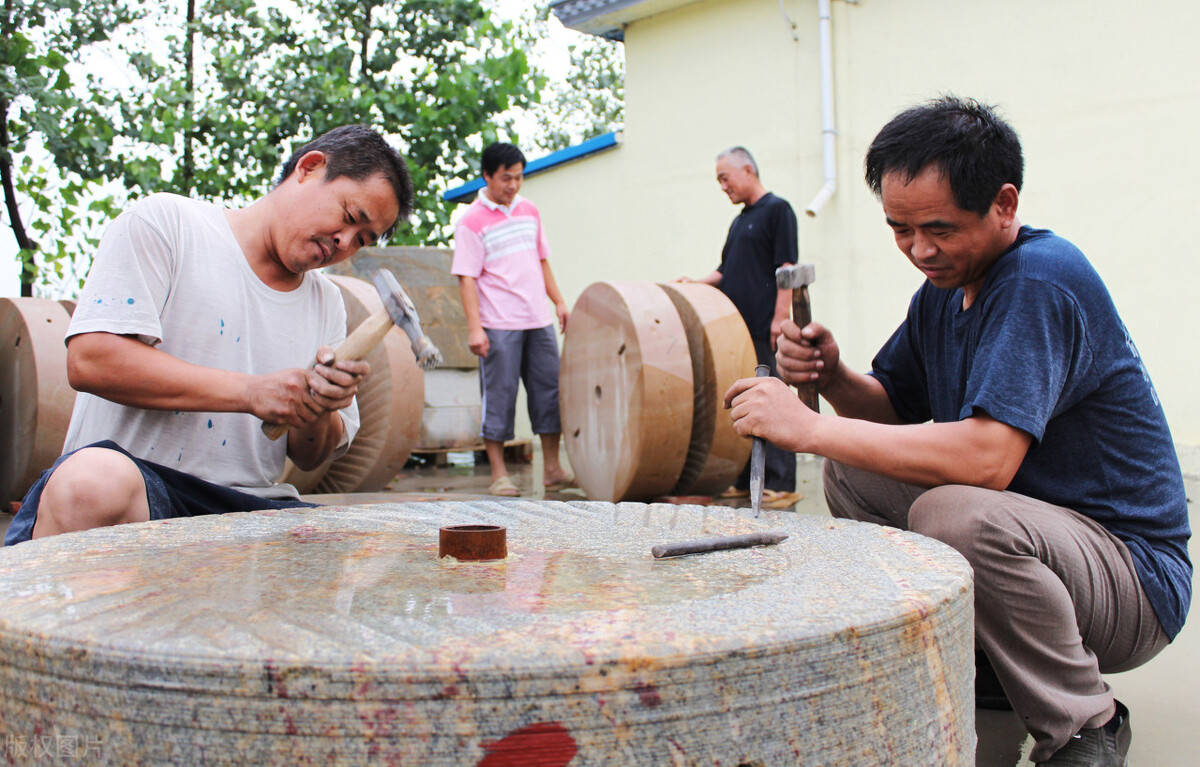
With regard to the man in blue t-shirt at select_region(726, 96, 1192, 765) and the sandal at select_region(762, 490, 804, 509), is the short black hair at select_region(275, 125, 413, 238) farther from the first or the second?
the sandal at select_region(762, 490, 804, 509)

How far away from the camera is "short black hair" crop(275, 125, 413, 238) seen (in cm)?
216

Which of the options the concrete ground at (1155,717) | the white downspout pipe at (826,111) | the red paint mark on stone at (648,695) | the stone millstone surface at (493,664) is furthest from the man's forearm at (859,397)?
the white downspout pipe at (826,111)

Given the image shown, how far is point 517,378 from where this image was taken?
4961 mm

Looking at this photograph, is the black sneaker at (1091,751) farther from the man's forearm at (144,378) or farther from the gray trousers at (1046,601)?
the man's forearm at (144,378)

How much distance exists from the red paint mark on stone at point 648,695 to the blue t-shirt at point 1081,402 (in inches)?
34.9

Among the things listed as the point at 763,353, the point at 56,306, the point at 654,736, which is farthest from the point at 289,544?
the point at 56,306

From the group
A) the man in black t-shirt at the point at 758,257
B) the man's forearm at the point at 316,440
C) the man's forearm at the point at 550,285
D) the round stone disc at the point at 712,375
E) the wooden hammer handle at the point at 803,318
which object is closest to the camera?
the wooden hammer handle at the point at 803,318

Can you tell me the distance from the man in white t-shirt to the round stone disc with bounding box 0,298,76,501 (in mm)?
2329

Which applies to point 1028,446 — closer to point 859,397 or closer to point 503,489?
point 859,397

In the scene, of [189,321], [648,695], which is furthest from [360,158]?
[648,695]

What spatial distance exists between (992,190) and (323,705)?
1.38 meters

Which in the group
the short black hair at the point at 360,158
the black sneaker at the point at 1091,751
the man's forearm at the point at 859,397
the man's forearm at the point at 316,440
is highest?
the short black hair at the point at 360,158

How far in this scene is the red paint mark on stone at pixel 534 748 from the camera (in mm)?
888

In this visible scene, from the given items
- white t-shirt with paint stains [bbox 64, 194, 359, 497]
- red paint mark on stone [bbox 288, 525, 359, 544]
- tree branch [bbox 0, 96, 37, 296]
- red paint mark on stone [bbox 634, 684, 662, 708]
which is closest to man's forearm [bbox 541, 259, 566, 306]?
white t-shirt with paint stains [bbox 64, 194, 359, 497]
